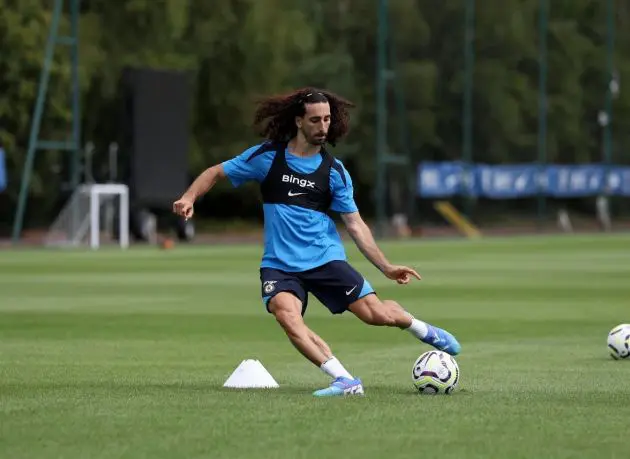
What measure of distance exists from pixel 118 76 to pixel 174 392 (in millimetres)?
46876

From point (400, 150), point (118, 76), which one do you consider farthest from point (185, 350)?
point (400, 150)

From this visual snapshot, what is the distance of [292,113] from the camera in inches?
486

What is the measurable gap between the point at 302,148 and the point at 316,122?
0.81 feet

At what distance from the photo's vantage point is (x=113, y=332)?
62.5 ft

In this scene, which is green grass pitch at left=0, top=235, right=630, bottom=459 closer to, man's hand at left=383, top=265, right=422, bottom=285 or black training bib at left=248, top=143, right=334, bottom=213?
man's hand at left=383, top=265, right=422, bottom=285

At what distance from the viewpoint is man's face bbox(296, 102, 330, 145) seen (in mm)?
12227

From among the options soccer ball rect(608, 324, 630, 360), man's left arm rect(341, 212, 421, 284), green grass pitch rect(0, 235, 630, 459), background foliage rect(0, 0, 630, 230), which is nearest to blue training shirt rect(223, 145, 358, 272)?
man's left arm rect(341, 212, 421, 284)

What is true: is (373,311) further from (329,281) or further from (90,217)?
(90,217)

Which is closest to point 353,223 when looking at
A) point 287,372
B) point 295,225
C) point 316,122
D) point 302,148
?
point 295,225

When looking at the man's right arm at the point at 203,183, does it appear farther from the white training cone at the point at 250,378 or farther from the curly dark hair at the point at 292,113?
the white training cone at the point at 250,378

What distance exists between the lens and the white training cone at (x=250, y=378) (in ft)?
41.0

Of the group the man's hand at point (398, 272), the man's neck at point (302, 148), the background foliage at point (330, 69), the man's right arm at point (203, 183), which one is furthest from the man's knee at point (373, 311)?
the background foliage at point (330, 69)

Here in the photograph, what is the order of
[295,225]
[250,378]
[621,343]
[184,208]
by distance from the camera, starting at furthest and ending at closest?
1. [621,343]
2. [250,378]
3. [295,225]
4. [184,208]

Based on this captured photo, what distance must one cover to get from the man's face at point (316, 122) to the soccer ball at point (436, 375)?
1.70m
